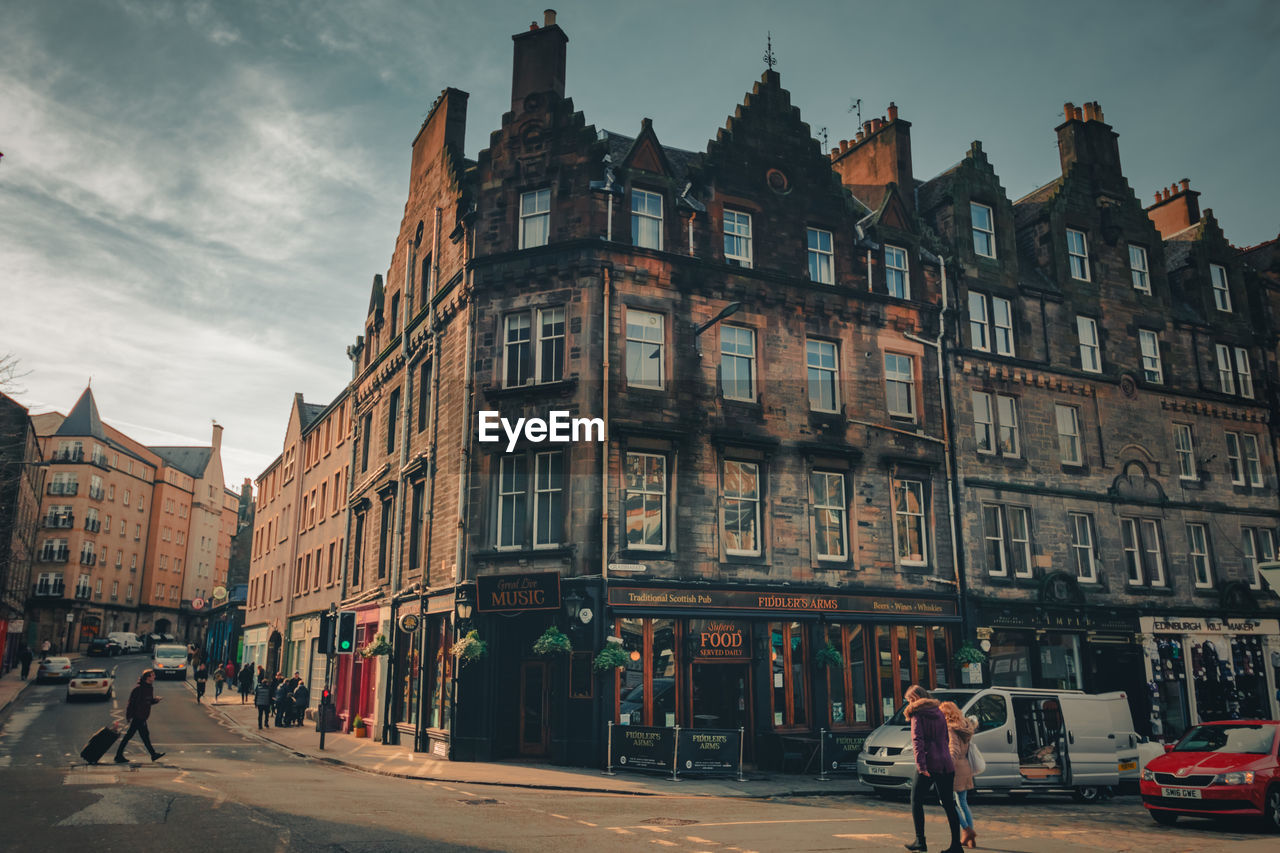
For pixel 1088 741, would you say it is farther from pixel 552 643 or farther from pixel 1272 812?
pixel 552 643

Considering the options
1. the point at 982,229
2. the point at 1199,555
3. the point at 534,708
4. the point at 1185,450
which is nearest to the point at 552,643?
the point at 534,708

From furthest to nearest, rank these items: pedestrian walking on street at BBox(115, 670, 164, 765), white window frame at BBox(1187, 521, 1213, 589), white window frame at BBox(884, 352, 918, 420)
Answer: white window frame at BBox(1187, 521, 1213, 589) → white window frame at BBox(884, 352, 918, 420) → pedestrian walking on street at BBox(115, 670, 164, 765)

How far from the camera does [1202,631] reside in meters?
29.8

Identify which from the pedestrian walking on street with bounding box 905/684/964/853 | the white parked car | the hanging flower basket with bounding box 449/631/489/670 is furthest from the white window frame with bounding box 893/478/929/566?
the white parked car

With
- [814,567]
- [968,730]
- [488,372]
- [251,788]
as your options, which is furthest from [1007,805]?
[488,372]

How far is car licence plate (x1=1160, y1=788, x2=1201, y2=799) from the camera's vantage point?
13703 mm

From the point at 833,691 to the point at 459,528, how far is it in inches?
402

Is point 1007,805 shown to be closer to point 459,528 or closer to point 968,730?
point 968,730

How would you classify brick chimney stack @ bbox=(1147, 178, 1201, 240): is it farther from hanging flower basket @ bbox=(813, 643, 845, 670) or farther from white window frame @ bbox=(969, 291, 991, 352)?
hanging flower basket @ bbox=(813, 643, 845, 670)

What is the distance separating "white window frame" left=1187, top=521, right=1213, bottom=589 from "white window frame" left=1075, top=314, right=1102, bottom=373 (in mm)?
6213

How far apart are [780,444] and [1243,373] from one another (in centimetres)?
2047

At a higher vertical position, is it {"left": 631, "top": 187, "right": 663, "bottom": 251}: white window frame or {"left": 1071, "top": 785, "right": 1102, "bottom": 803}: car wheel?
{"left": 631, "top": 187, "right": 663, "bottom": 251}: white window frame

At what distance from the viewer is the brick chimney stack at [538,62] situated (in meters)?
25.2

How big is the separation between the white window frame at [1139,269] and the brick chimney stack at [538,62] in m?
20.7
